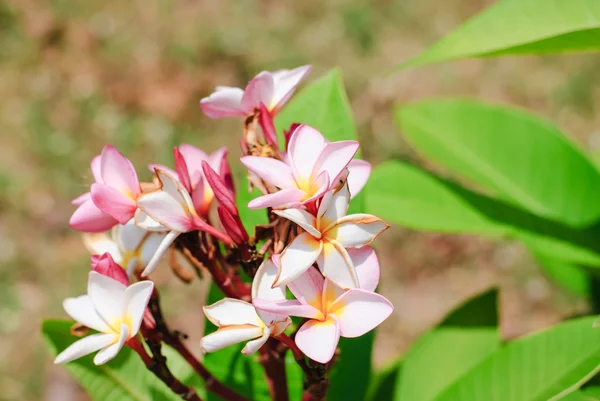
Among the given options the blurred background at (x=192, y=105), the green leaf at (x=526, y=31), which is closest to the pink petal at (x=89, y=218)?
the green leaf at (x=526, y=31)

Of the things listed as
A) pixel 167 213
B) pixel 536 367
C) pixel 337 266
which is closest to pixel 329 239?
pixel 337 266

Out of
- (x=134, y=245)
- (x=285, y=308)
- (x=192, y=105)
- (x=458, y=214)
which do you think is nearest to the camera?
(x=285, y=308)

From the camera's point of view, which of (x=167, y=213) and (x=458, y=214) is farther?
(x=458, y=214)

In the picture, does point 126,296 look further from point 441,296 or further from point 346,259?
point 441,296

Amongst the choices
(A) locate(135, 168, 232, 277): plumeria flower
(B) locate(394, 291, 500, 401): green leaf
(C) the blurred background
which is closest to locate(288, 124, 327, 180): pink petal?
(A) locate(135, 168, 232, 277): plumeria flower

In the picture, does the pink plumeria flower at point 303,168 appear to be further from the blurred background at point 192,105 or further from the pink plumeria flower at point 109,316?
the blurred background at point 192,105

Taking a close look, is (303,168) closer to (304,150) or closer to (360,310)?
(304,150)

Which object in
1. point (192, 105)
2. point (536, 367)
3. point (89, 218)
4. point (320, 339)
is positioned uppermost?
point (89, 218)
